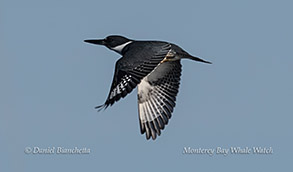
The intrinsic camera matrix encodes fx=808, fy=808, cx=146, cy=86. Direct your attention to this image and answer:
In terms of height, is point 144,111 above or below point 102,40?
below

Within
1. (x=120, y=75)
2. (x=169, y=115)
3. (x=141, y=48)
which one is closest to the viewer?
(x=120, y=75)

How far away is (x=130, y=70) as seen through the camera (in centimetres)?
1173

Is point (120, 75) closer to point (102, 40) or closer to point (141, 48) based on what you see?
point (141, 48)

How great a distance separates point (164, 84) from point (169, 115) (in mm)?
558

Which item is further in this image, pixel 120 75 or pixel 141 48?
pixel 141 48

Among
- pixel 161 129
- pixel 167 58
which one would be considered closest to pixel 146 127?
pixel 161 129

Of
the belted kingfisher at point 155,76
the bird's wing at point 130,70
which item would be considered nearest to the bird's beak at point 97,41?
the belted kingfisher at point 155,76

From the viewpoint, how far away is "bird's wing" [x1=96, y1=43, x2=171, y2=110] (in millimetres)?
11234

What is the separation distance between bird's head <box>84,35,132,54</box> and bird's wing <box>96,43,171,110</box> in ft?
4.17

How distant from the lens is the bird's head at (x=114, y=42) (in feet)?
45.5

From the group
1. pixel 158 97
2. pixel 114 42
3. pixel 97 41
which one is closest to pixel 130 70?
pixel 158 97

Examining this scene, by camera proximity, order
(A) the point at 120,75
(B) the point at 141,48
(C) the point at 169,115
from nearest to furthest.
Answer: (A) the point at 120,75 → (B) the point at 141,48 → (C) the point at 169,115

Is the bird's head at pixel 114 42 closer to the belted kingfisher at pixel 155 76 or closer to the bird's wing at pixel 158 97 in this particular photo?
the belted kingfisher at pixel 155 76

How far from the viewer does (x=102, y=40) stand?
1430 cm
